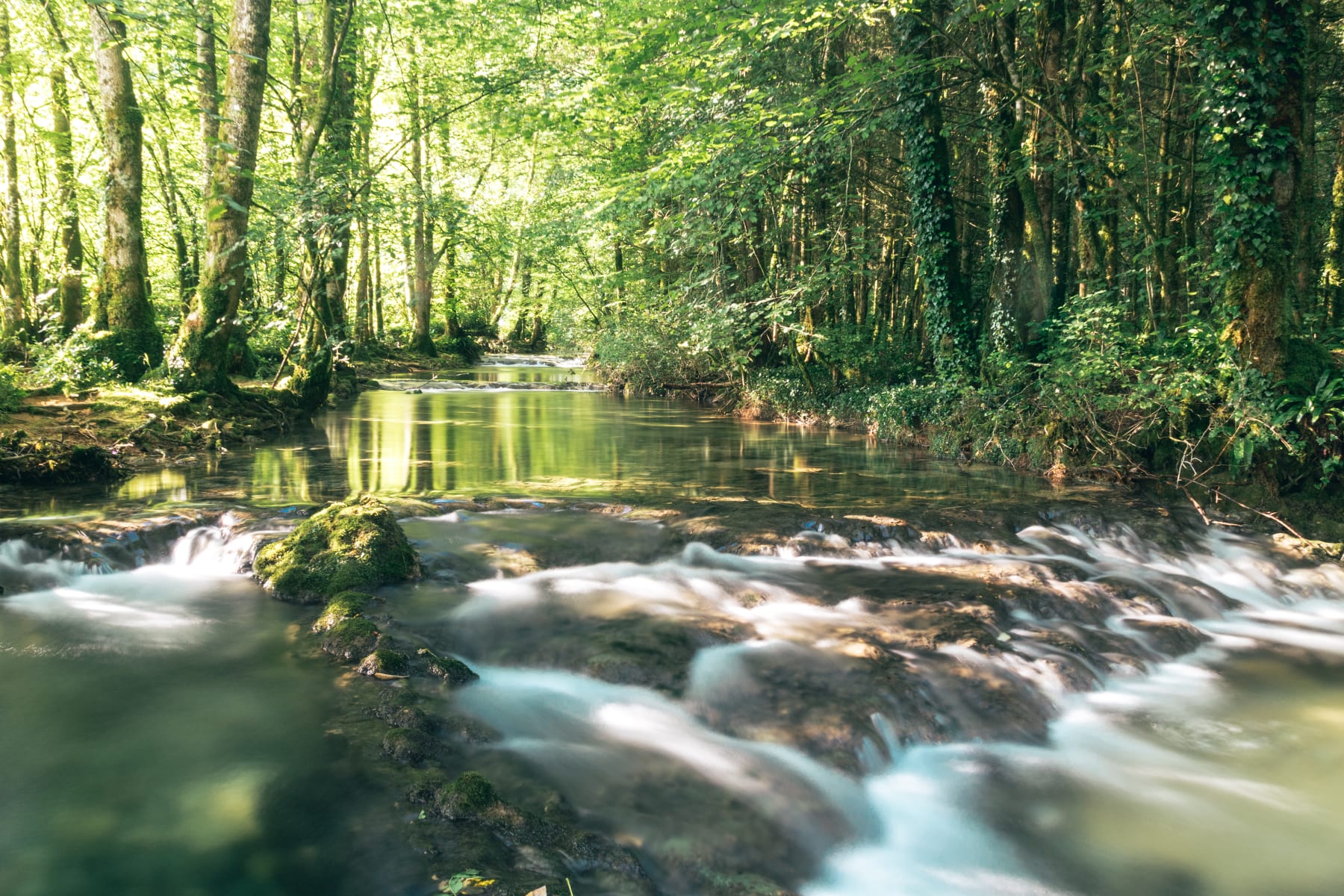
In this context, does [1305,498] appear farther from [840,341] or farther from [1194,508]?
[840,341]

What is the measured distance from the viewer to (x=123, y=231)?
1296 centimetres

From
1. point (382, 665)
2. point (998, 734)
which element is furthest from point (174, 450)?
point (998, 734)

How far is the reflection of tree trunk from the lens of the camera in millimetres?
15844

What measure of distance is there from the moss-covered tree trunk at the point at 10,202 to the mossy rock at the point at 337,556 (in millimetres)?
14725

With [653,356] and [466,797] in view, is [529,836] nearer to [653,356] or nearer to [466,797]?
[466,797]

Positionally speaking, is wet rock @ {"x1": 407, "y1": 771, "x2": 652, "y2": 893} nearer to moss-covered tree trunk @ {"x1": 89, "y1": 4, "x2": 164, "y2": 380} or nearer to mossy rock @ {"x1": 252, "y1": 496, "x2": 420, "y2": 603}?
mossy rock @ {"x1": 252, "y1": 496, "x2": 420, "y2": 603}

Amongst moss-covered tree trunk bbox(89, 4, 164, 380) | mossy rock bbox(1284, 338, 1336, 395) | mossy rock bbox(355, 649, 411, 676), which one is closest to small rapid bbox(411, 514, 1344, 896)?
mossy rock bbox(355, 649, 411, 676)

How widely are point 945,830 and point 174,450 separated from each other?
1195 cm

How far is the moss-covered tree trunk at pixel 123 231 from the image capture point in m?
12.6

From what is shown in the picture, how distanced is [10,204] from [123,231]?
27.2 ft

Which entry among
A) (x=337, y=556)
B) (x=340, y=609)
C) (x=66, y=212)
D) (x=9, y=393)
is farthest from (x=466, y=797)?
(x=66, y=212)

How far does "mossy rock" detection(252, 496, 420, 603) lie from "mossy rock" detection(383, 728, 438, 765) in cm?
263

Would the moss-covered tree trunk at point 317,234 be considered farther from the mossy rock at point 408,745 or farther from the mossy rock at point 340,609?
the mossy rock at point 408,745

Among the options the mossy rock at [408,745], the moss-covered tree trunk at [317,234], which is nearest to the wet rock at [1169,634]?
the mossy rock at [408,745]
